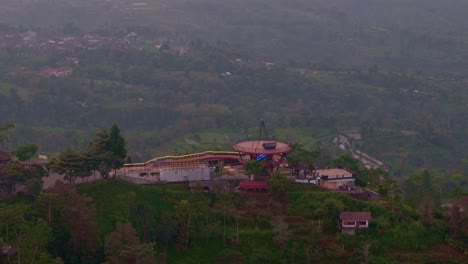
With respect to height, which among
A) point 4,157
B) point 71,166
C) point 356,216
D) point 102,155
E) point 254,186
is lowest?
point 356,216

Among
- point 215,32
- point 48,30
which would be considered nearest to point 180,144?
point 48,30

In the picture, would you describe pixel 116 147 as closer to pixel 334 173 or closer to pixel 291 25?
pixel 334 173

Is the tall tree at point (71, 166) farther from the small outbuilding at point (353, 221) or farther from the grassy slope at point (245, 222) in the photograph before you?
the small outbuilding at point (353, 221)

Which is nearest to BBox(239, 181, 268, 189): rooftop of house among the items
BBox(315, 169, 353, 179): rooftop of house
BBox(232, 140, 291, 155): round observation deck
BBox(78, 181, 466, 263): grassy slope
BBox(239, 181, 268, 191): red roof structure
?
BBox(239, 181, 268, 191): red roof structure

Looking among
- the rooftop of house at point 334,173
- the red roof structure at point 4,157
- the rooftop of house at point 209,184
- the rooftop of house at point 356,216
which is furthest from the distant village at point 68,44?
the rooftop of house at point 356,216

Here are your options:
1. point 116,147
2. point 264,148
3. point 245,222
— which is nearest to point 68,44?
point 264,148
